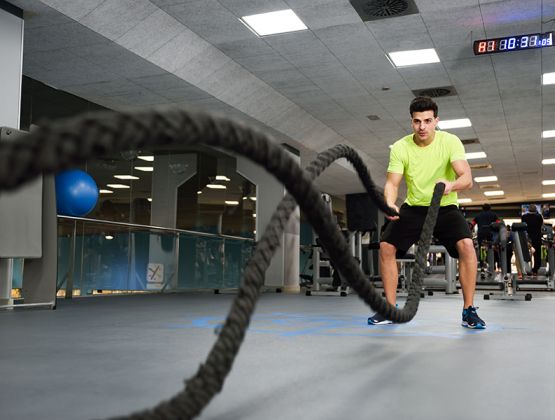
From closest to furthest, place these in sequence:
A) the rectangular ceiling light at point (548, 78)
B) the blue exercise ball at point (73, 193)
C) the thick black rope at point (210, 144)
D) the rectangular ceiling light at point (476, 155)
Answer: the thick black rope at point (210, 144), the blue exercise ball at point (73, 193), the rectangular ceiling light at point (548, 78), the rectangular ceiling light at point (476, 155)

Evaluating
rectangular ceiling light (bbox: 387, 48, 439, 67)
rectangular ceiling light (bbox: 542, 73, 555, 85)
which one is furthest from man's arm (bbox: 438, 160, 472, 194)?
rectangular ceiling light (bbox: 542, 73, 555, 85)

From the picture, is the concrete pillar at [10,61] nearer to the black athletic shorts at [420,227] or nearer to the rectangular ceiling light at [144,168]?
the black athletic shorts at [420,227]

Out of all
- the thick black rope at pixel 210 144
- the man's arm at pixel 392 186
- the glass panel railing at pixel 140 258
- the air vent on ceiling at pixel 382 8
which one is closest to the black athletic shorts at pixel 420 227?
the man's arm at pixel 392 186

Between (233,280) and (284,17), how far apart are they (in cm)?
503

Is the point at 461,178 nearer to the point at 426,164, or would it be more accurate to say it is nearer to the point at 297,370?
the point at 426,164

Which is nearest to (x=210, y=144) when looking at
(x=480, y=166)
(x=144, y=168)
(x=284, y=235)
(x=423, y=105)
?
(x=423, y=105)

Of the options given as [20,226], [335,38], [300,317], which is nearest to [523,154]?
[335,38]

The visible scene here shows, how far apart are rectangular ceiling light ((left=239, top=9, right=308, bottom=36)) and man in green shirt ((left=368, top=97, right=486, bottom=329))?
3.19 m

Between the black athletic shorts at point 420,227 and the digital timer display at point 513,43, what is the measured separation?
3736 mm

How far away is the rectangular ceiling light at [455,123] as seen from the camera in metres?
10.1

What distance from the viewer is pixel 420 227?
329 cm

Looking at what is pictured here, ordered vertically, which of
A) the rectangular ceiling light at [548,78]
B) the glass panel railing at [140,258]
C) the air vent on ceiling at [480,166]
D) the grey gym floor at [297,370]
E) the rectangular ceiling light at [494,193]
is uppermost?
the rectangular ceiling light at [548,78]

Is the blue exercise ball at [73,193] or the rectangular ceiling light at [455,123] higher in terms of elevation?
the rectangular ceiling light at [455,123]

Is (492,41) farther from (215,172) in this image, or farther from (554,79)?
(215,172)
